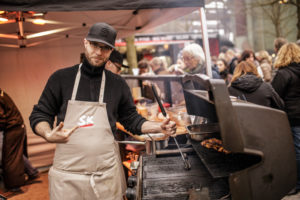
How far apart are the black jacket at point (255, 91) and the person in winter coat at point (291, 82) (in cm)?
27

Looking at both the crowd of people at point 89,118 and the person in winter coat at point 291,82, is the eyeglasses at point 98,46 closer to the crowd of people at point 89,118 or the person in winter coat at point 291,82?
the crowd of people at point 89,118

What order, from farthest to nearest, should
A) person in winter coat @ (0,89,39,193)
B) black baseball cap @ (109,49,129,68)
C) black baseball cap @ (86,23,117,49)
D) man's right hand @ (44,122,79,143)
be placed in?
person in winter coat @ (0,89,39,193), black baseball cap @ (109,49,129,68), black baseball cap @ (86,23,117,49), man's right hand @ (44,122,79,143)

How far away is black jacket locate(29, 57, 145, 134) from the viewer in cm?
210

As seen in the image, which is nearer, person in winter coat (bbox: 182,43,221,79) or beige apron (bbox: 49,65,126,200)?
beige apron (bbox: 49,65,126,200)

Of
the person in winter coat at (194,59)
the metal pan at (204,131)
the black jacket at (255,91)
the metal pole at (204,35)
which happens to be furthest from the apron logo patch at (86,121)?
the black jacket at (255,91)

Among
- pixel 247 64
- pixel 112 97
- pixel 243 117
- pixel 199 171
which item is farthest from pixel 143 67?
pixel 243 117

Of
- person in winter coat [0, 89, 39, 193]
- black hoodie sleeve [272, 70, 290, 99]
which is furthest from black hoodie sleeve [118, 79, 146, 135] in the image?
person in winter coat [0, 89, 39, 193]

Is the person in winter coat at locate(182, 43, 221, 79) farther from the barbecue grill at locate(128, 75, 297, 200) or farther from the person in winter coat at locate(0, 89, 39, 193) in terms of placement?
the person in winter coat at locate(0, 89, 39, 193)

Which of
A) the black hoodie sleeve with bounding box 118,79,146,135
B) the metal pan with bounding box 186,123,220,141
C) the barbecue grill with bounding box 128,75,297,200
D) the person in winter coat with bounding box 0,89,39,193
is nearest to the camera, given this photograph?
the barbecue grill with bounding box 128,75,297,200

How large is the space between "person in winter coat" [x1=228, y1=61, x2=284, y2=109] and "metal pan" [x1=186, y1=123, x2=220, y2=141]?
1814mm

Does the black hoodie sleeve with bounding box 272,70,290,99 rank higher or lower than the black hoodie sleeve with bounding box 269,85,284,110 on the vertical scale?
higher

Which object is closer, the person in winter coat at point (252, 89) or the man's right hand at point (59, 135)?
the man's right hand at point (59, 135)

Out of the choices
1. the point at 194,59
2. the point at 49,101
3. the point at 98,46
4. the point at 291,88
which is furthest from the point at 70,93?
the point at 291,88

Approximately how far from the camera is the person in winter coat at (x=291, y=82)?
3.75m
